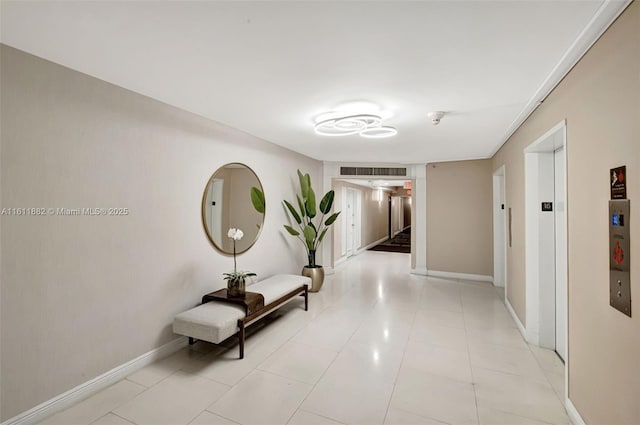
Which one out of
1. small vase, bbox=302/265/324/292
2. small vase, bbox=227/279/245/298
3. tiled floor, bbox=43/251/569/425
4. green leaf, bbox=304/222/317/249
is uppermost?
green leaf, bbox=304/222/317/249

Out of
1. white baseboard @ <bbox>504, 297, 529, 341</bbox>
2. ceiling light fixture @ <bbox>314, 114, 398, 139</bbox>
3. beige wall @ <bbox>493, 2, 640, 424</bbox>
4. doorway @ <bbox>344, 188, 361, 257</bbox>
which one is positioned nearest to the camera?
beige wall @ <bbox>493, 2, 640, 424</bbox>

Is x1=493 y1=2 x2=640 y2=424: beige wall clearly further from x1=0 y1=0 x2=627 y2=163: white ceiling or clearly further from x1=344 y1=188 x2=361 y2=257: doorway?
x1=344 y1=188 x2=361 y2=257: doorway

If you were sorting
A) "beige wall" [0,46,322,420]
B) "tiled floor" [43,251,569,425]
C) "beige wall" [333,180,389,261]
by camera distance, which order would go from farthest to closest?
"beige wall" [333,180,389,261], "tiled floor" [43,251,569,425], "beige wall" [0,46,322,420]

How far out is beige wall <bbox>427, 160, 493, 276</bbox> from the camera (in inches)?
226

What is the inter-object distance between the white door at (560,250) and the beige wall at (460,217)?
9.40 feet

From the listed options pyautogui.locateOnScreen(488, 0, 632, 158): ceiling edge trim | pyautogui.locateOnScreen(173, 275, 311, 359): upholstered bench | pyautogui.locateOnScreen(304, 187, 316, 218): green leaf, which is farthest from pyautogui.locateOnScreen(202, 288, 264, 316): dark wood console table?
pyautogui.locateOnScreen(488, 0, 632, 158): ceiling edge trim

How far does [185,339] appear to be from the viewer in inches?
120

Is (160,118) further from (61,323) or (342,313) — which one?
(342,313)

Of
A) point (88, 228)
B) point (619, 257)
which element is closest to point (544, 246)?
point (619, 257)

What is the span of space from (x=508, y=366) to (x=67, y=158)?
4.18 m

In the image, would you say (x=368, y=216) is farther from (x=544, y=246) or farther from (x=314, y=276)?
(x=544, y=246)

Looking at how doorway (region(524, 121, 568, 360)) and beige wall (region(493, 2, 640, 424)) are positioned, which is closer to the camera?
beige wall (region(493, 2, 640, 424))

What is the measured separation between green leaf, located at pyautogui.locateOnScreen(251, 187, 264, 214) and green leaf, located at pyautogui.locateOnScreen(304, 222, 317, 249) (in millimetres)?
965

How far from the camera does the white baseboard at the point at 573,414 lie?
1867 millimetres
